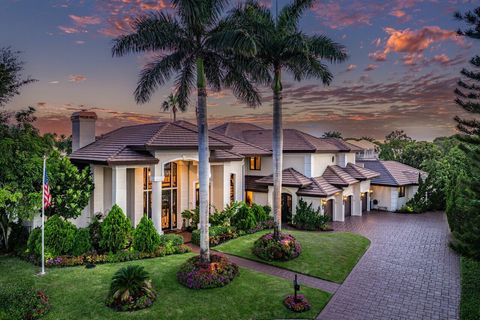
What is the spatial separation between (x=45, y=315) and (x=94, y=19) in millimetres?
14921

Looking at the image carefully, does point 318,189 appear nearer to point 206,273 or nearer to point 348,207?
point 348,207

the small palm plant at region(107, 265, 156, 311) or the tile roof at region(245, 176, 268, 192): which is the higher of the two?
the tile roof at region(245, 176, 268, 192)

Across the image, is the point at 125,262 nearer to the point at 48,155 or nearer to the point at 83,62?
the point at 48,155

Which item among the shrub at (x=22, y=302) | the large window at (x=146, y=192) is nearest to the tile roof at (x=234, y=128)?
the large window at (x=146, y=192)

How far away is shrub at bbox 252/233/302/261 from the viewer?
14500mm

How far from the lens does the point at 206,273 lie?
38.0 ft

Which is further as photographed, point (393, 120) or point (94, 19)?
point (393, 120)

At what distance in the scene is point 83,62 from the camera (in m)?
18.4

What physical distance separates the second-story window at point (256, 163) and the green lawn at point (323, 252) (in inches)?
336

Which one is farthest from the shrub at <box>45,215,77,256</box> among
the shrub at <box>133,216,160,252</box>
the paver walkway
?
the paver walkway

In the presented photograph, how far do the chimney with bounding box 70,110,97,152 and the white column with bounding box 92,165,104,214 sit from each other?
3.83 meters

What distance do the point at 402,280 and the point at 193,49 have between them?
508 inches

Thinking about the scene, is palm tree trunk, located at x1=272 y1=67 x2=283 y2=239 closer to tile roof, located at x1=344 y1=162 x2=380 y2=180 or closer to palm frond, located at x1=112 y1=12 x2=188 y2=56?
palm frond, located at x1=112 y1=12 x2=188 y2=56

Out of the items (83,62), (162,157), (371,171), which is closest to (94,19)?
(83,62)
